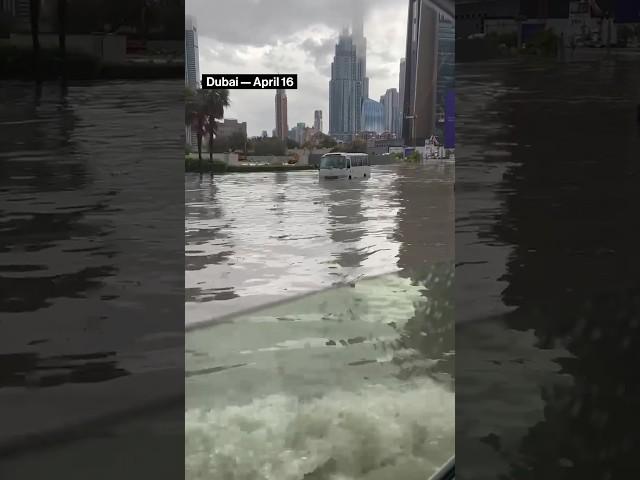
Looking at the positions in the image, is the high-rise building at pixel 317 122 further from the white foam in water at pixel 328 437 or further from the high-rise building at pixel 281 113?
the white foam in water at pixel 328 437

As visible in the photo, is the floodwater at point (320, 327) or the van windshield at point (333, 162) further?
the van windshield at point (333, 162)

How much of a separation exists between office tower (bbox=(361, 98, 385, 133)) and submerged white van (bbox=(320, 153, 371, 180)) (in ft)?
8.85

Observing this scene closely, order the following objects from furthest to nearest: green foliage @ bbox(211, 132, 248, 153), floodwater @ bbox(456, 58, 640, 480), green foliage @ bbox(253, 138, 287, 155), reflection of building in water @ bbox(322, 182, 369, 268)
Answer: reflection of building in water @ bbox(322, 182, 369, 268)
green foliage @ bbox(253, 138, 287, 155)
green foliage @ bbox(211, 132, 248, 153)
floodwater @ bbox(456, 58, 640, 480)

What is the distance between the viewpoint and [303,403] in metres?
2.77

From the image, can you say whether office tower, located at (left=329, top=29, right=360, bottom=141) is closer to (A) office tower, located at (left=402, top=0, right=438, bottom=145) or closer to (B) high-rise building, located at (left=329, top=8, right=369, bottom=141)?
(B) high-rise building, located at (left=329, top=8, right=369, bottom=141)

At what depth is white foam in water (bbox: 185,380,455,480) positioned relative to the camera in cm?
179

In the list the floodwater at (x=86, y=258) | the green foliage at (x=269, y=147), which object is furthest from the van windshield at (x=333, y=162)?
the floodwater at (x=86, y=258)

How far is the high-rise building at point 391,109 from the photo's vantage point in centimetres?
668

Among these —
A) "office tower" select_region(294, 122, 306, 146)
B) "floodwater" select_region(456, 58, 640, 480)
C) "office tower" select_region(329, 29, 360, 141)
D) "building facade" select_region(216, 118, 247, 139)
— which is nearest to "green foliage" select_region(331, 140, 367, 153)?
"office tower" select_region(294, 122, 306, 146)

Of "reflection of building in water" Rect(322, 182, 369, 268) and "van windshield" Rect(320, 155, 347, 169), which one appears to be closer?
"reflection of building in water" Rect(322, 182, 369, 268)

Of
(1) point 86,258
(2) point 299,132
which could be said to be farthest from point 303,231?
(1) point 86,258

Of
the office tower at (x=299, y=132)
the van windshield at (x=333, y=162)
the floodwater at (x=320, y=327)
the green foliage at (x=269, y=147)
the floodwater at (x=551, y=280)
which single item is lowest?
the floodwater at (x=320, y=327)

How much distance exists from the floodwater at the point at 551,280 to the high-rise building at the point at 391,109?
5063 mm

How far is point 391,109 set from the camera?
6797mm
